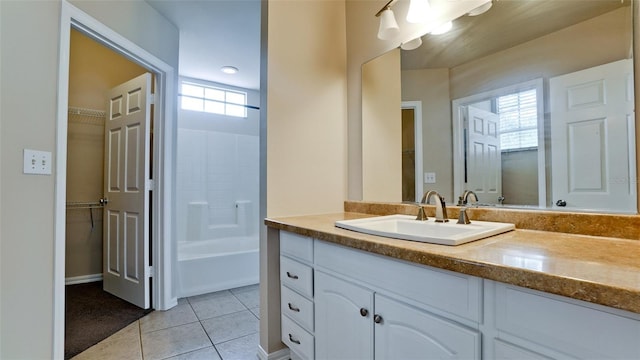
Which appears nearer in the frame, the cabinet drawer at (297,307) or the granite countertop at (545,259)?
the granite countertop at (545,259)

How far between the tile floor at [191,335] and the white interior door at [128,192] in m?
0.35

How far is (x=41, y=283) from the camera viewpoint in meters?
1.39

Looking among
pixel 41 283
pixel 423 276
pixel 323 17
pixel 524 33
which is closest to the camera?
pixel 423 276

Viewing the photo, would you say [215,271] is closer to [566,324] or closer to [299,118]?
[299,118]

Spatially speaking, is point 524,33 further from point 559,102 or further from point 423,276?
point 423,276

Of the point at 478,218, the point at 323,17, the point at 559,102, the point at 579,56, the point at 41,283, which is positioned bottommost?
the point at 41,283

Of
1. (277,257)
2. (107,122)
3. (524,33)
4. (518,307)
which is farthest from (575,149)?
(107,122)

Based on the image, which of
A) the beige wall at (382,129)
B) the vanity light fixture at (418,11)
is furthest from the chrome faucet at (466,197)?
the vanity light fixture at (418,11)

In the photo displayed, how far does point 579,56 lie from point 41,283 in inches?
96.5

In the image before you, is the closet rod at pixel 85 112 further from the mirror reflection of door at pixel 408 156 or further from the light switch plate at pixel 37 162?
the mirror reflection of door at pixel 408 156

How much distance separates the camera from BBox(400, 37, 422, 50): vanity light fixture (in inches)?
62.9

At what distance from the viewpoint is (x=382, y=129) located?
6.07 ft

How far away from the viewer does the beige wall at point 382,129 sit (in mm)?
1760

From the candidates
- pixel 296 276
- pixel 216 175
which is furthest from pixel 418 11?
pixel 216 175
